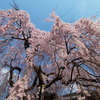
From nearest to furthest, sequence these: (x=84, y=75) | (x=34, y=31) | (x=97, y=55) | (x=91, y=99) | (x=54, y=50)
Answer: (x=97, y=55)
(x=54, y=50)
(x=84, y=75)
(x=91, y=99)
(x=34, y=31)

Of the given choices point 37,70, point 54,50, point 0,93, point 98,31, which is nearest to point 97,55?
point 98,31

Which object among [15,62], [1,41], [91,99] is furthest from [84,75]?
[1,41]

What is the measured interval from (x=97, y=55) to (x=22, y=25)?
3569 mm

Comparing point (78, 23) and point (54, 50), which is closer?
point (54, 50)

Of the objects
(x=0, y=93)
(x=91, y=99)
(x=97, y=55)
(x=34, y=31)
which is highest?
(x=34, y=31)

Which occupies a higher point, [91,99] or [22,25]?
[22,25]

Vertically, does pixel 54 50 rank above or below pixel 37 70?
above

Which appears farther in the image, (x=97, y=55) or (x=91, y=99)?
(x=91, y=99)

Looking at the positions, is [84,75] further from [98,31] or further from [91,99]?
[98,31]

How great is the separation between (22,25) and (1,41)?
3.93 feet

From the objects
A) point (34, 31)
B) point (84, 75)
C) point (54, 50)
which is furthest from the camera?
point (34, 31)

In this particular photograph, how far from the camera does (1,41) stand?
17.5 ft

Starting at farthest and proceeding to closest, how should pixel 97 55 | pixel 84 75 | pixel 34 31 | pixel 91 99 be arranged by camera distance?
1. pixel 34 31
2. pixel 91 99
3. pixel 84 75
4. pixel 97 55

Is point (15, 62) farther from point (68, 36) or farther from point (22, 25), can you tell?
point (68, 36)
